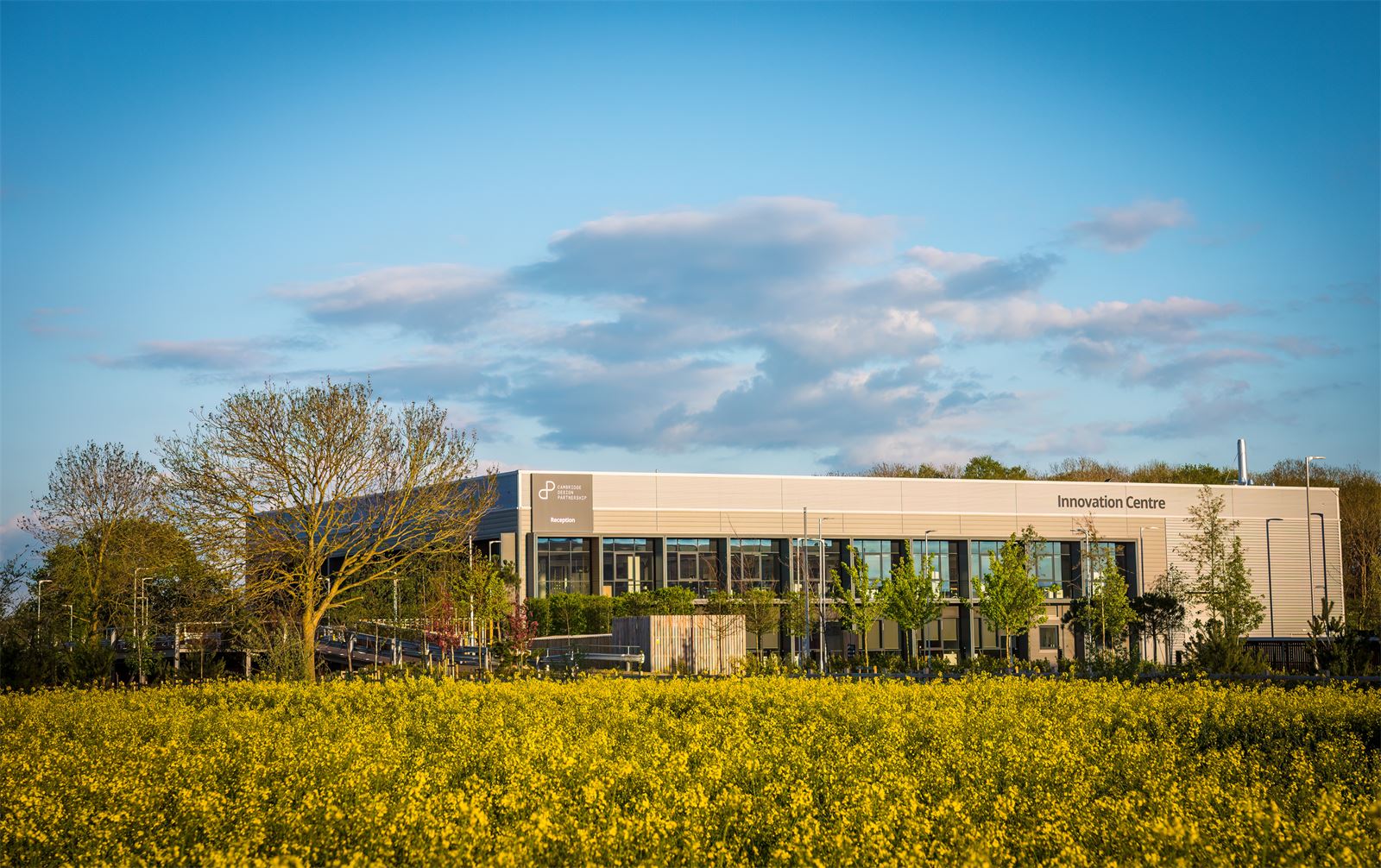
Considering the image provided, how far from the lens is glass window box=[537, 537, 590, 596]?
233ft

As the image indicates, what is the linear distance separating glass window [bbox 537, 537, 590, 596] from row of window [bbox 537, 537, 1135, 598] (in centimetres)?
5

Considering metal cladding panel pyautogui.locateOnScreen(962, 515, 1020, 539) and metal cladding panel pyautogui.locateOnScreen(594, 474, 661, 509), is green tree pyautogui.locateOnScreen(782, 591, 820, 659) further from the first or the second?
metal cladding panel pyautogui.locateOnScreen(962, 515, 1020, 539)

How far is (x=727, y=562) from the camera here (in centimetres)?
7356

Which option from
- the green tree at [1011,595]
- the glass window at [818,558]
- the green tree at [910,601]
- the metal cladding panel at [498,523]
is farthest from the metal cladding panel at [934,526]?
the green tree at [1011,595]

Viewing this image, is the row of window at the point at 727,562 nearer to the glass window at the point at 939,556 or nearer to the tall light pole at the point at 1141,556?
the glass window at the point at 939,556

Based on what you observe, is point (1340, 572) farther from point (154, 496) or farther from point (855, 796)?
point (855, 796)

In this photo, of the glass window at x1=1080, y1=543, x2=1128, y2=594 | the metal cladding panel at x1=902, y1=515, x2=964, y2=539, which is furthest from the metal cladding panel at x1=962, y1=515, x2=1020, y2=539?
the glass window at x1=1080, y1=543, x2=1128, y2=594

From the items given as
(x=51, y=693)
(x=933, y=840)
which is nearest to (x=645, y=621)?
(x=51, y=693)

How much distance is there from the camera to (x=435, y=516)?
34.6 meters

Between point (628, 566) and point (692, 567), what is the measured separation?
12.6ft

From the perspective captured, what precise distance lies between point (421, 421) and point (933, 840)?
26.7 m

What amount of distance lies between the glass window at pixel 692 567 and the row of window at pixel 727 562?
5 centimetres

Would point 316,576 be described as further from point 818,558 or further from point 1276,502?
point 1276,502

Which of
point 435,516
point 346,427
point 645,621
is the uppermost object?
point 346,427
